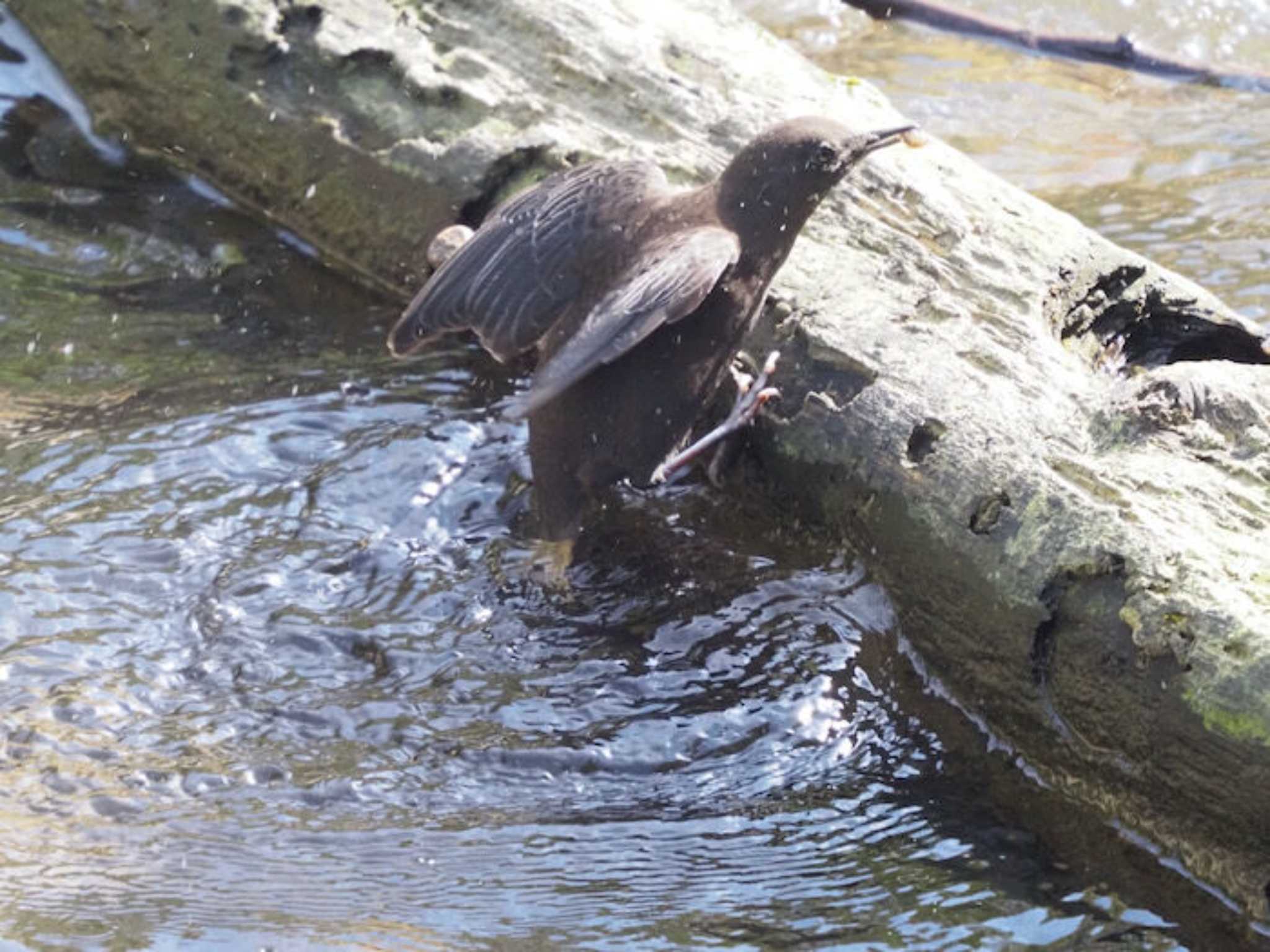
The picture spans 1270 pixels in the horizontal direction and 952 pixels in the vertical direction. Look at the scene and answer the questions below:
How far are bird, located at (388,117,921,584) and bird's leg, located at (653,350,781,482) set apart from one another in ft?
0.04

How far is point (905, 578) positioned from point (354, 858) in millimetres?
1542

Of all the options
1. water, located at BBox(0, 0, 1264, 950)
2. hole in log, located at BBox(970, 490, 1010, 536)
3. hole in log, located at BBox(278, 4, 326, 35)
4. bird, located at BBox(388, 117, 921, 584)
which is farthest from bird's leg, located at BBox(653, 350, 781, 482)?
hole in log, located at BBox(278, 4, 326, 35)

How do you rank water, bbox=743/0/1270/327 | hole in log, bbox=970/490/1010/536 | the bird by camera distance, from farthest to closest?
water, bbox=743/0/1270/327, the bird, hole in log, bbox=970/490/1010/536

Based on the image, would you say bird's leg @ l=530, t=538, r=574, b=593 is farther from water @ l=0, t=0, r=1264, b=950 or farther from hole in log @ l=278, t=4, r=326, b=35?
hole in log @ l=278, t=4, r=326, b=35

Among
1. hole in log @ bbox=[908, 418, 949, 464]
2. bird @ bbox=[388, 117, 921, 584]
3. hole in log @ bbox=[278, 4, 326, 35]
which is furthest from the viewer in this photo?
hole in log @ bbox=[278, 4, 326, 35]

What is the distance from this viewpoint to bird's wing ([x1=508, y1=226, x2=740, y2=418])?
14.2 ft

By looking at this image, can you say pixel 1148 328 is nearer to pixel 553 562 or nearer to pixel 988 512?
pixel 988 512

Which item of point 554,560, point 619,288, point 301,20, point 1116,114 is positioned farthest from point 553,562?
point 1116,114

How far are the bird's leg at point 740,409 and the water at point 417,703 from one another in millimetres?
190

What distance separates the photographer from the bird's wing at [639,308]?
4.33m

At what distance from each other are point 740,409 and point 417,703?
49.1 inches

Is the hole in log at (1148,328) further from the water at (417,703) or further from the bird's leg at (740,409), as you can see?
the water at (417,703)

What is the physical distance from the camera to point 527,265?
16.3ft

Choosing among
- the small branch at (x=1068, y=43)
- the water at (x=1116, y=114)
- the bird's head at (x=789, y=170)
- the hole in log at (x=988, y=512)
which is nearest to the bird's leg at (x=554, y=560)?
the bird's head at (x=789, y=170)
